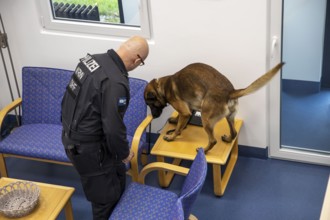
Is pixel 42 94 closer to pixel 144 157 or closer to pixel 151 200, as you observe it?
pixel 144 157

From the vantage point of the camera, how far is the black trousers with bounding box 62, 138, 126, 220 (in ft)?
9.27

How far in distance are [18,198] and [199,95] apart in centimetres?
135

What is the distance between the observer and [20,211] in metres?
2.84

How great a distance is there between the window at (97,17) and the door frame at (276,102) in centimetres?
92

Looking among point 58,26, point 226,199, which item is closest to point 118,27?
point 58,26

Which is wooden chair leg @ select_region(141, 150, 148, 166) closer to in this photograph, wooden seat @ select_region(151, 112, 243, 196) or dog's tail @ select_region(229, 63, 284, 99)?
wooden seat @ select_region(151, 112, 243, 196)

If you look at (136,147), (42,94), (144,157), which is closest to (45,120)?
(42,94)

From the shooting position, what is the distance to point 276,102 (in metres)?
3.72

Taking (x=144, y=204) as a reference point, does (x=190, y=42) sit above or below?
above

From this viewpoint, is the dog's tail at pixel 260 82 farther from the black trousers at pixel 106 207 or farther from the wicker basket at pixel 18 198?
the wicker basket at pixel 18 198

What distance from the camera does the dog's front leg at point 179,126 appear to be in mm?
3504

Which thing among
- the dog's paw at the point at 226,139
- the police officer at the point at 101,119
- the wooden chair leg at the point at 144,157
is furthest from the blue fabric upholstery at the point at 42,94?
the dog's paw at the point at 226,139

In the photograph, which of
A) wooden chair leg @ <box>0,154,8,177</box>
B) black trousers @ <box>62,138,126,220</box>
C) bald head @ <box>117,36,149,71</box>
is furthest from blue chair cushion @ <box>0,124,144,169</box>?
bald head @ <box>117,36,149,71</box>

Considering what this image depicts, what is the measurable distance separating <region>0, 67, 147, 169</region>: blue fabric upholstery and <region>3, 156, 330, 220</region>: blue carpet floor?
1.28 ft
